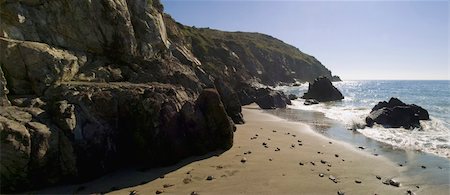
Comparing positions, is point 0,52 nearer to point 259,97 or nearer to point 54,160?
point 54,160

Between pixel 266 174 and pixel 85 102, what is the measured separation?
9.14 meters

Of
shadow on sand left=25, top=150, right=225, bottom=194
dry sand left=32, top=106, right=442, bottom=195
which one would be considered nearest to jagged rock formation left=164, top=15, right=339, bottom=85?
dry sand left=32, top=106, right=442, bottom=195

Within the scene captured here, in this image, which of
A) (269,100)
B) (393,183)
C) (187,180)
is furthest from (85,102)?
(269,100)

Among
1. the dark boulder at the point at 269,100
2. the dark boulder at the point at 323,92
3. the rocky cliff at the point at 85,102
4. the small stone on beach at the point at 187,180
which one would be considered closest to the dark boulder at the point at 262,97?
the dark boulder at the point at 269,100

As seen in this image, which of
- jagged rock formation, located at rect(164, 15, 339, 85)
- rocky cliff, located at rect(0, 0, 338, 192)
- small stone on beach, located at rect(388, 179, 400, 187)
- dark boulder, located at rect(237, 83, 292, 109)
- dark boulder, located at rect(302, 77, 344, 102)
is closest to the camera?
rocky cliff, located at rect(0, 0, 338, 192)

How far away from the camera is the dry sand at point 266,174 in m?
13.6

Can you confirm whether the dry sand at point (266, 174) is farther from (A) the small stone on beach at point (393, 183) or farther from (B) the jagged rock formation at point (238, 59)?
(B) the jagged rock formation at point (238, 59)

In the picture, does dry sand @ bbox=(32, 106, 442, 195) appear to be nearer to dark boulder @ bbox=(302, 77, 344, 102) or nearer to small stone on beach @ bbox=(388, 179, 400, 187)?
small stone on beach @ bbox=(388, 179, 400, 187)

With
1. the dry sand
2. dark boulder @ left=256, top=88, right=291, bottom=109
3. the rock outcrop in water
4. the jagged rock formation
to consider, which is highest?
the jagged rock formation

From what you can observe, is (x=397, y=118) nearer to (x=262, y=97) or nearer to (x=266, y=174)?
(x=262, y=97)

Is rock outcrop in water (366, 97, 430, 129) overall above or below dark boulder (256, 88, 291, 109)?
below

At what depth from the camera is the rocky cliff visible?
13.3 m

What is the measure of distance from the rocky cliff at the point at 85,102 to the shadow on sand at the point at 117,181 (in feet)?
1.32

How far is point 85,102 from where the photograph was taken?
51.5 ft
